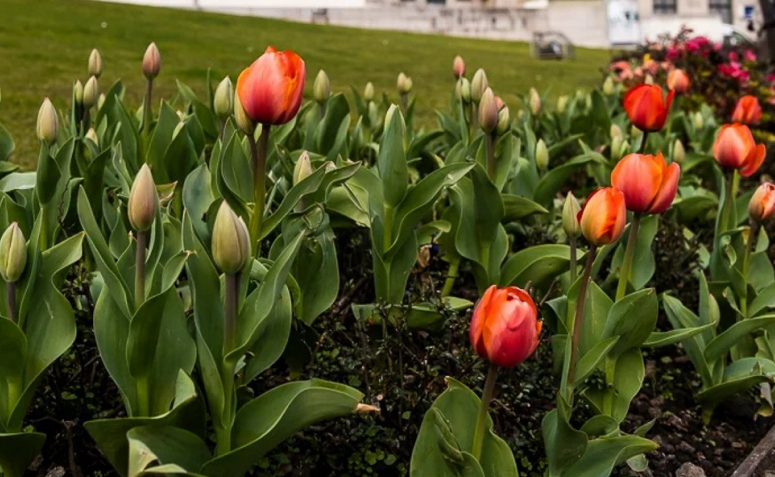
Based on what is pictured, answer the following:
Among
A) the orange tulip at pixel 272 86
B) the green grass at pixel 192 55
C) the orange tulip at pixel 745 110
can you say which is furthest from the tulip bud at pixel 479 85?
the green grass at pixel 192 55

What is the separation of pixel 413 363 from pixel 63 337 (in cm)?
83

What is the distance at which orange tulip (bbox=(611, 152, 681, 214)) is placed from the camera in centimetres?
154

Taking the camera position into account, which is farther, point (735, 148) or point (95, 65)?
point (95, 65)

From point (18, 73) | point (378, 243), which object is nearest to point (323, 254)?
point (378, 243)

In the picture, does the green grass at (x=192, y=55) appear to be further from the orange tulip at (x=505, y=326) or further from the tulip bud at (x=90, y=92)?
the orange tulip at (x=505, y=326)

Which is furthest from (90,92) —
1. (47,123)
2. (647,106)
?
(647,106)

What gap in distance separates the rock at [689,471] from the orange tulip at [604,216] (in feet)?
2.44

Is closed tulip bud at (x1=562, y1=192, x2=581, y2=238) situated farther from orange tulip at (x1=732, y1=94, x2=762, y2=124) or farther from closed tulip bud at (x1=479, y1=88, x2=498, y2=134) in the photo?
orange tulip at (x1=732, y1=94, x2=762, y2=124)

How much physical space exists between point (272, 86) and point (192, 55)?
33.9ft

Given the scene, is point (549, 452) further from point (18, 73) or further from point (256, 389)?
point (18, 73)

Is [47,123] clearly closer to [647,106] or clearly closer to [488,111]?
[488,111]

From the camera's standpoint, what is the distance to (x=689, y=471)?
6.25 ft

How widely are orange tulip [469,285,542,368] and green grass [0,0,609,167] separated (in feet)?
10.8

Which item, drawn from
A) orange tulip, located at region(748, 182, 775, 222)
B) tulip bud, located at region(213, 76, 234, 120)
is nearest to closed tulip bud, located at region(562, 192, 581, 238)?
orange tulip, located at region(748, 182, 775, 222)
